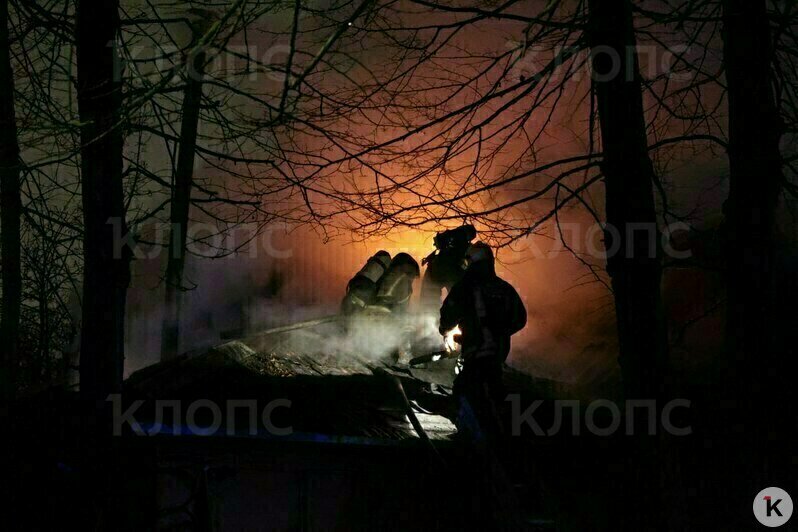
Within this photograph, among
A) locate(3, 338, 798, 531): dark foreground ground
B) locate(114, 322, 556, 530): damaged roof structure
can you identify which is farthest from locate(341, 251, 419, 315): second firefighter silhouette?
locate(114, 322, 556, 530): damaged roof structure

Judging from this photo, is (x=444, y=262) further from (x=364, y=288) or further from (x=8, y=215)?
(x=8, y=215)

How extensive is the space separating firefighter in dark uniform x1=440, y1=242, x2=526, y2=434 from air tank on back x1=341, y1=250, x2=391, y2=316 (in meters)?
3.42

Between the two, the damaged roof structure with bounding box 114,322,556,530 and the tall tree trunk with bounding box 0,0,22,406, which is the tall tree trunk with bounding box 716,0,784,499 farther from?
the tall tree trunk with bounding box 0,0,22,406

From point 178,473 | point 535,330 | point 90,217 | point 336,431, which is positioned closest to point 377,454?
point 336,431

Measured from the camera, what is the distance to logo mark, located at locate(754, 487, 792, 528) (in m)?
5.36

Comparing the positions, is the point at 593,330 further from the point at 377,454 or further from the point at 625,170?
the point at 625,170

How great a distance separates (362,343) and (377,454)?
11.9ft

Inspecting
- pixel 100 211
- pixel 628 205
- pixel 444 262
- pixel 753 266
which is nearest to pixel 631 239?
pixel 628 205

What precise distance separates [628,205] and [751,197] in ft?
3.21

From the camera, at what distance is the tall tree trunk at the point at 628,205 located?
17.0 feet

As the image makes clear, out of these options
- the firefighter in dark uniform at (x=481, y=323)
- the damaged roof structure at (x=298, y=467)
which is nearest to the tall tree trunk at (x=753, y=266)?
the firefighter in dark uniform at (x=481, y=323)

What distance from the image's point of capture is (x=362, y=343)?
1038 cm

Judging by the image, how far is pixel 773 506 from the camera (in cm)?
542

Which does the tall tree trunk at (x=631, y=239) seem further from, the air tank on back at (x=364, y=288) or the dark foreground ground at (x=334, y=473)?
the air tank on back at (x=364, y=288)
